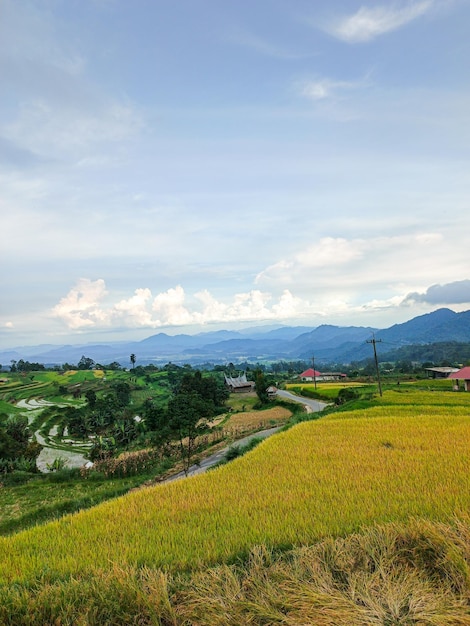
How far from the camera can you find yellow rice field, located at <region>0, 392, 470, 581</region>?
552 cm

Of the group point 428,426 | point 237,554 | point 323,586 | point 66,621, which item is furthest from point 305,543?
point 428,426

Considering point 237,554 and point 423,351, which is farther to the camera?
point 423,351

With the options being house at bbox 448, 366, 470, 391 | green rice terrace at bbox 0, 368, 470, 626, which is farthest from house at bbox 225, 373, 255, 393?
green rice terrace at bbox 0, 368, 470, 626

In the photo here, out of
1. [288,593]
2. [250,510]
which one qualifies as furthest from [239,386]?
[288,593]

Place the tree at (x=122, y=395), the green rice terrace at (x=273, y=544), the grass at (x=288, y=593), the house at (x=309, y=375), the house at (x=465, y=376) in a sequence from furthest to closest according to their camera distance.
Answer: the house at (x=309, y=375)
the tree at (x=122, y=395)
the house at (x=465, y=376)
the green rice terrace at (x=273, y=544)
the grass at (x=288, y=593)

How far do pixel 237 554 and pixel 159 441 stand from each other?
16.4 m

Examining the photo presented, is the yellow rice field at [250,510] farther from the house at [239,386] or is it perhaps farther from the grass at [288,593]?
the house at [239,386]

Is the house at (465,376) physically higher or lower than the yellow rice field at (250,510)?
lower

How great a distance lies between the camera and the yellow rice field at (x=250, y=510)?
Answer: 5523 millimetres

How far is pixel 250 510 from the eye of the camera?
276 inches

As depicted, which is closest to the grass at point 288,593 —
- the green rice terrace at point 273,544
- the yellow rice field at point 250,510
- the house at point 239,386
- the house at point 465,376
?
the green rice terrace at point 273,544

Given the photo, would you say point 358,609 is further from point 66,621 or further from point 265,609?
point 66,621

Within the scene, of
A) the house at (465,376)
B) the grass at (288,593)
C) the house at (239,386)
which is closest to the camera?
the grass at (288,593)

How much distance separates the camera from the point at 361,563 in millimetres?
4605
